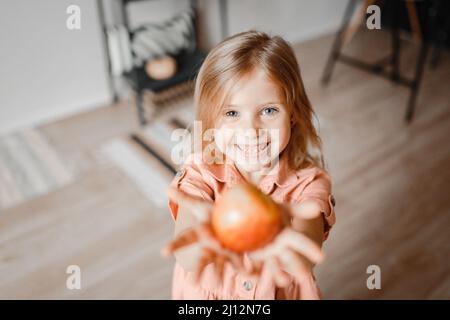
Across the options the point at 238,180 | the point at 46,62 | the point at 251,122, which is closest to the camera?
the point at 251,122

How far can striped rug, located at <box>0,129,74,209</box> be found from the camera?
1910 mm

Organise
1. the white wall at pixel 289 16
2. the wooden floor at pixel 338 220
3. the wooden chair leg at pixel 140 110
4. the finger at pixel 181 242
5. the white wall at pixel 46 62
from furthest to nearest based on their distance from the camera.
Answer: the white wall at pixel 289 16 → the wooden chair leg at pixel 140 110 → the white wall at pixel 46 62 → the wooden floor at pixel 338 220 → the finger at pixel 181 242

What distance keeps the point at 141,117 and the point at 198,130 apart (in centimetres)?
140

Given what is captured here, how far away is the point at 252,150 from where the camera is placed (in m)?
0.85

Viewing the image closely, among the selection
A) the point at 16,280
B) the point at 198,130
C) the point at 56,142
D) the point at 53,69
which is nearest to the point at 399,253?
the point at 198,130

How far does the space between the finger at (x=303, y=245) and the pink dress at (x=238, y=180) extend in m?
0.28

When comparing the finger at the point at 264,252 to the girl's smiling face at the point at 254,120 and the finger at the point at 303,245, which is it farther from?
the girl's smiling face at the point at 254,120

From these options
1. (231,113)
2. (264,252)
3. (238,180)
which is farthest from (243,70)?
(264,252)

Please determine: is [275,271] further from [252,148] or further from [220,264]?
[252,148]

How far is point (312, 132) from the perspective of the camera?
100cm

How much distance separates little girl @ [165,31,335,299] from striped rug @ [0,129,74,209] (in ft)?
3.76

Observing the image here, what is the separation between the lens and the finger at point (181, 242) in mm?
580

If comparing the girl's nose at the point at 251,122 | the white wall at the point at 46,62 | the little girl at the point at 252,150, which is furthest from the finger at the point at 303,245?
the white wall at the point at 46,62

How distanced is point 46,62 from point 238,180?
1.73 metres
